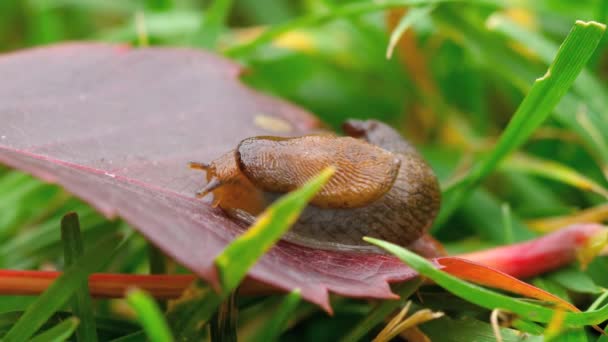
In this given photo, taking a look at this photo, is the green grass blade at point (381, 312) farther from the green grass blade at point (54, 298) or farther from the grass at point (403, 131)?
the green grass blade at point (54, 298)

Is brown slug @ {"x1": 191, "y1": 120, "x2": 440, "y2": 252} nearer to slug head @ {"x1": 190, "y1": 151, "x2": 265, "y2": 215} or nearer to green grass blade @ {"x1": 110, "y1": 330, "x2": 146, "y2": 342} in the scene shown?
slug head @ {"x1": 190, "y1": 151, "x2": 265, "y2": 215}

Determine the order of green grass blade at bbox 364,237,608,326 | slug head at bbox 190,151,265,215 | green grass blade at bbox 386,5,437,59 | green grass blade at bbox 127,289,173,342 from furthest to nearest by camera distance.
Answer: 1. green grass blade at bbox 386,5,437,59
2. slug head at bbox 190,151,265,215
3. green grass blade at bbox 364,237,608,326
4. green grass blade at bbox 127,289,173,342

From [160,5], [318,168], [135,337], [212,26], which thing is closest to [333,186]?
[318,168]

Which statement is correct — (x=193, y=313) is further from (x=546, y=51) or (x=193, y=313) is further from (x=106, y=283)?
(x=546, y=51)

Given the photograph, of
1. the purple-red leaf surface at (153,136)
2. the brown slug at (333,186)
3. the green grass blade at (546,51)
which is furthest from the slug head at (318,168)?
the green grass blade at (546,51)

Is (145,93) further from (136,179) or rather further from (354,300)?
(354,300)

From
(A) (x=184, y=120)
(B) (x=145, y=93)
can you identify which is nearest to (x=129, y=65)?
(B) (x=145, y=93)

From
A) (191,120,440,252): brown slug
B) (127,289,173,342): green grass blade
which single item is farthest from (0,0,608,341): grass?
(191,120,440,252): brown slug
